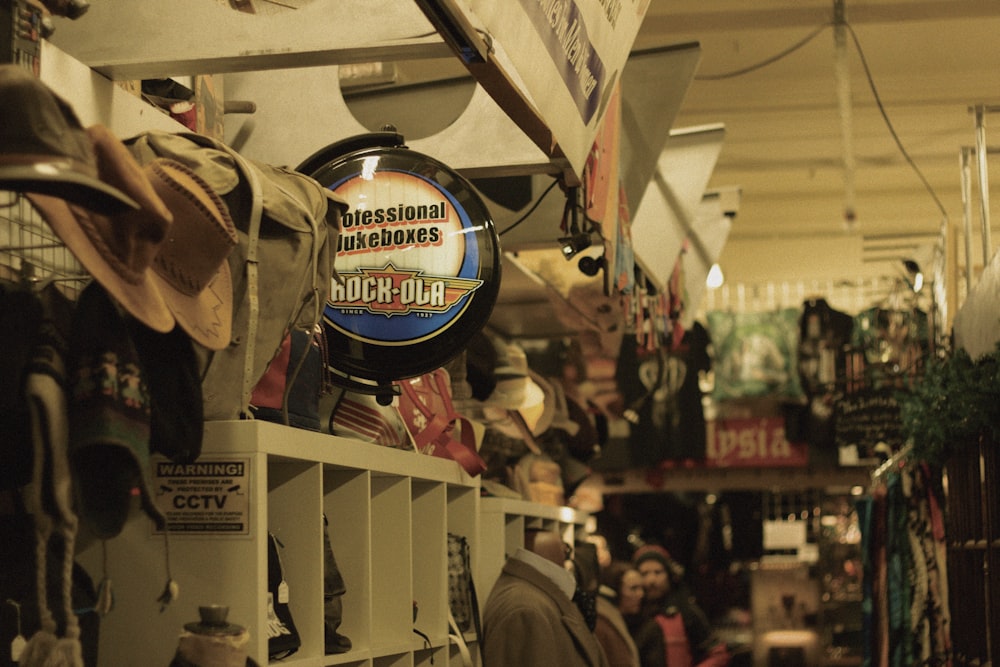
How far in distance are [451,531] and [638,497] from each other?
9.45 metres

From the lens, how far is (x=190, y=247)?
1815mm

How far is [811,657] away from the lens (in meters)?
9.38

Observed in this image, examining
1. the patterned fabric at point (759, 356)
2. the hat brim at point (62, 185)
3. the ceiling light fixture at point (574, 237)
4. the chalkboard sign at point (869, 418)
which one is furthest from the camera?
the patterned fabric at point (759, 356)

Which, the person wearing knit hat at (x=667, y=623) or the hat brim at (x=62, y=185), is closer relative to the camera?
the hat brim at (x=62, y=185)

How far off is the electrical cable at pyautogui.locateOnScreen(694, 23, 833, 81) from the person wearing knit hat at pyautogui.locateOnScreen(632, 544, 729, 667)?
11.0 ft

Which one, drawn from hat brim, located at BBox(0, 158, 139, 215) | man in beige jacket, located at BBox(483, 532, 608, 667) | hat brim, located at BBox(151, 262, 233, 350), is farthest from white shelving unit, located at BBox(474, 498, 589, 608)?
hat brim, located at BBox(0, 158, 139, 215)

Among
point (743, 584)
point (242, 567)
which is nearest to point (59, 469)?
point (242, 567)

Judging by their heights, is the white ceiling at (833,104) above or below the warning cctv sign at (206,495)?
above

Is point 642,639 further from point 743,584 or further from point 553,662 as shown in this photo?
point 743,584

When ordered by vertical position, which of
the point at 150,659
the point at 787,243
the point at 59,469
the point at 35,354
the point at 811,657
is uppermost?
the point at 787,243

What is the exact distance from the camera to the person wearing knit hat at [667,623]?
322 inches

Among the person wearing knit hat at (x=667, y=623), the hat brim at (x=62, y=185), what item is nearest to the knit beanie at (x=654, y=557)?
the person wearing knit hat at (x=667, y=623)

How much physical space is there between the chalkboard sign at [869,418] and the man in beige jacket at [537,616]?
3.95m

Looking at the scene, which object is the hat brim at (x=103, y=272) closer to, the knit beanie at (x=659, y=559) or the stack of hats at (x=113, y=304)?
the stack of hats at (x=113, y=304)
